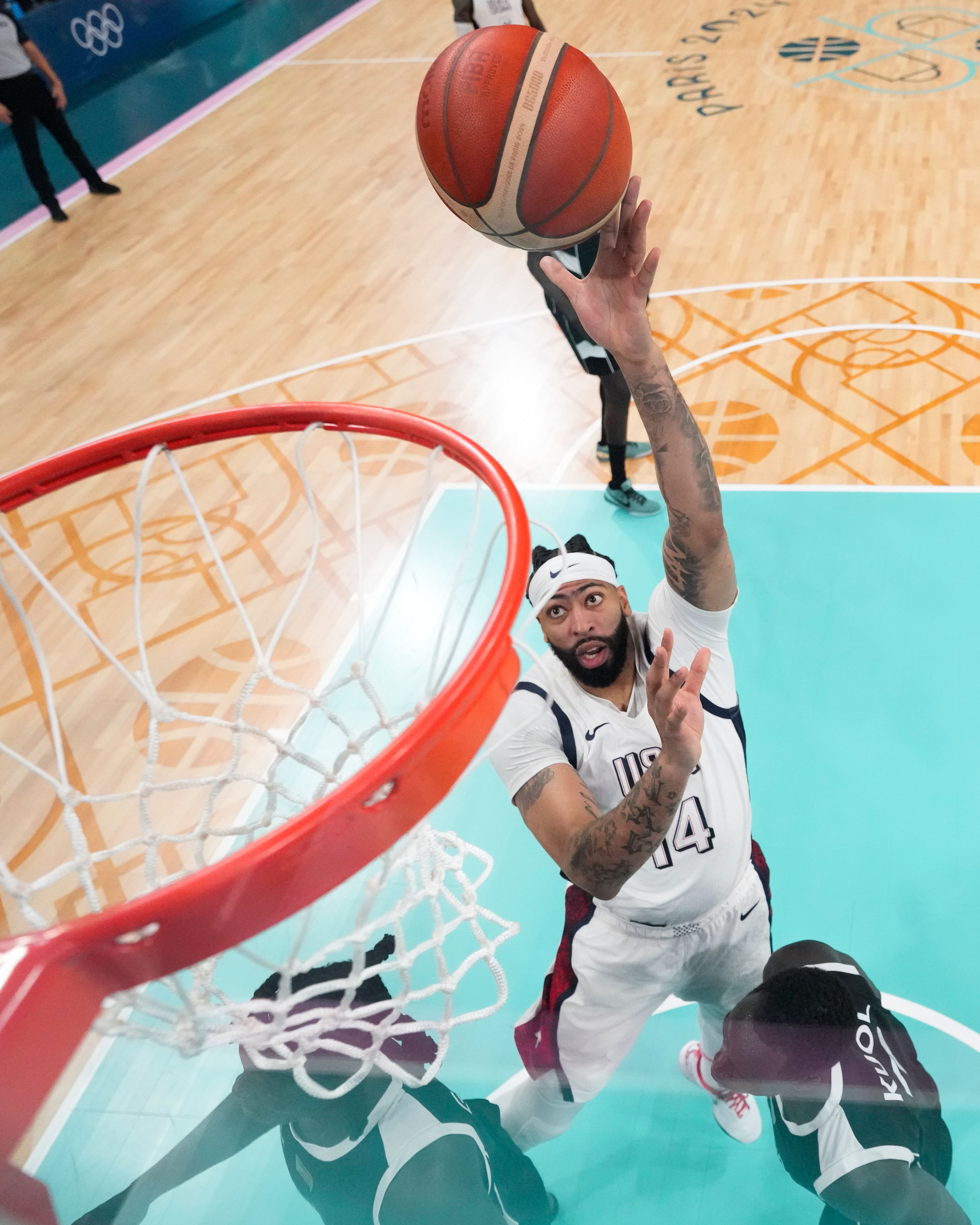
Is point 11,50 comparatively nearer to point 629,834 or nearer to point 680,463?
point 680,463

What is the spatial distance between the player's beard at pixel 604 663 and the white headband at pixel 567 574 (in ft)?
0.34

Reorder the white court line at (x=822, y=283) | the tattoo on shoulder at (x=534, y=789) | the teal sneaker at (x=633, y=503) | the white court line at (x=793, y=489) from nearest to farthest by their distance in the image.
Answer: the tattoo on shoulder at (x=534, y=789), the white court line at (x=793, y=489), the teal sneaker at (x=633, y=503), the white court line at (x=822, y=283)

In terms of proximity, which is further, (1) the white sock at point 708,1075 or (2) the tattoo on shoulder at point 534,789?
(1) the white sock at point 708,1075

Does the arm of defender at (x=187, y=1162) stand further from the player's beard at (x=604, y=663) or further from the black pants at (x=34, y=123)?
the black pants at (x=34, y=123)

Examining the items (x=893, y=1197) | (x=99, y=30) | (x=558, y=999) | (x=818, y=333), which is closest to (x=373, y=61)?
Result: (x=99, y=30)

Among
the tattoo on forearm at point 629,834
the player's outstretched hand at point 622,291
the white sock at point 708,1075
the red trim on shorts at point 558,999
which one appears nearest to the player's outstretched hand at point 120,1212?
the red trim on shorts at point 558,999

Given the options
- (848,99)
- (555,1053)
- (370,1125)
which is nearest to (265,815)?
(370,1125)

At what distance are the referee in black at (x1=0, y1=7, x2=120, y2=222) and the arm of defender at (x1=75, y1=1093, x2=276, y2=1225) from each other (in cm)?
702

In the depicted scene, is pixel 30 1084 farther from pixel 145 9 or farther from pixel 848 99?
pixel 145 9

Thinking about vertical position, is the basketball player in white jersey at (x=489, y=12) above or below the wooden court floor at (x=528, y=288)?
above

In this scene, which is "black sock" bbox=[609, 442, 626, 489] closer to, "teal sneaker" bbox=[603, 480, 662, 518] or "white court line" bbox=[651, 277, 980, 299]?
"teal sneaker" bbox=[603, 480, 662, 518]

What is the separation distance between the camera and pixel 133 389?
595 cm

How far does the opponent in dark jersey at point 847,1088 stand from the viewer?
2.18m

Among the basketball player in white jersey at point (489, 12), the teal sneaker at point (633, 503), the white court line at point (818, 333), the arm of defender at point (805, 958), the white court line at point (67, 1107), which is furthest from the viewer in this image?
the white court line at point (818, 333)
